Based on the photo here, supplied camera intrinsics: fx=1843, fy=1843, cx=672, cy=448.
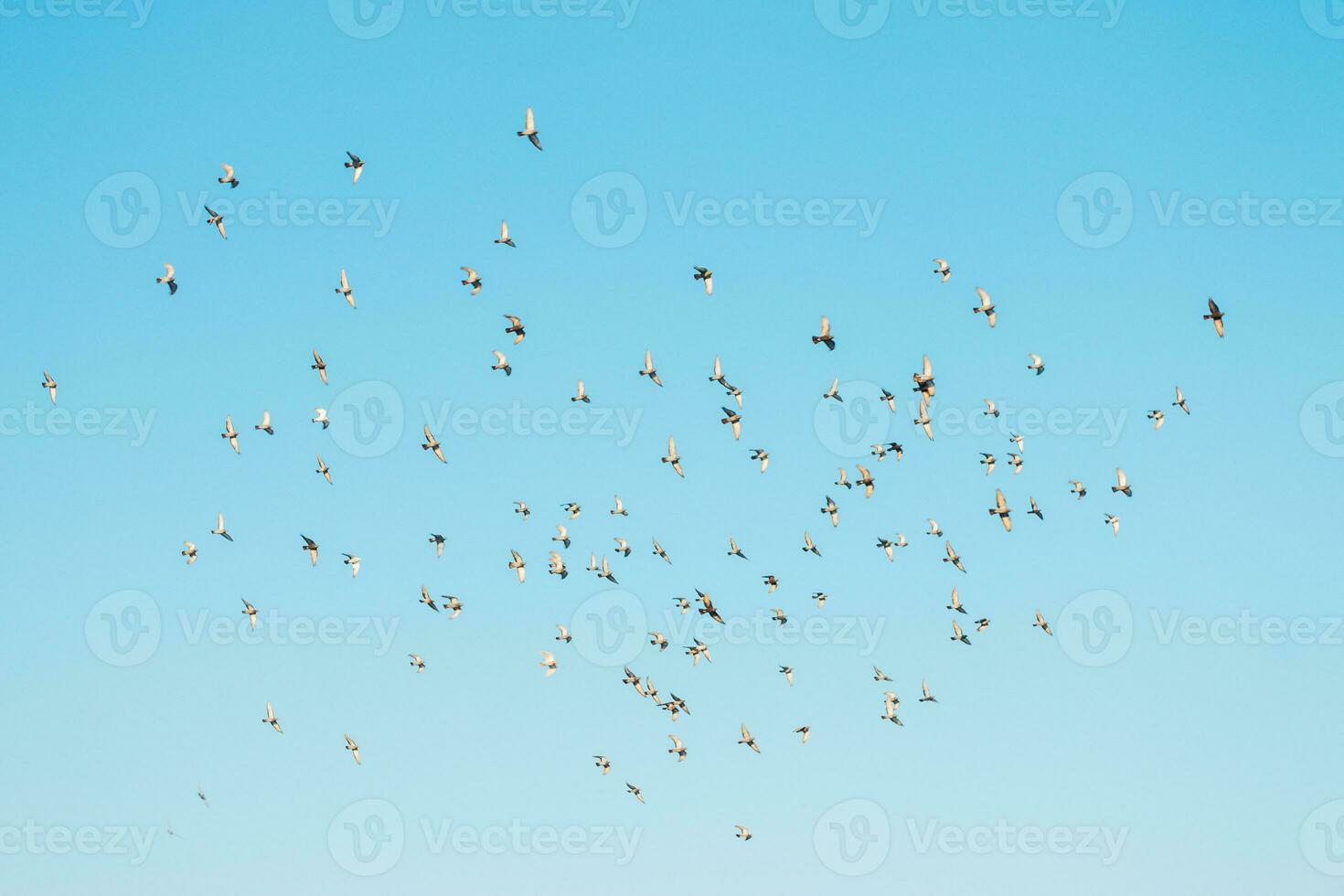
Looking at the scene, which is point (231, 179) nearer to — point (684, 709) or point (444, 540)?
point (444, 540)

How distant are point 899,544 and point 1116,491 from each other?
51.6 feet

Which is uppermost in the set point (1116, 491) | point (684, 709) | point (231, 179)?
point (231, 179)

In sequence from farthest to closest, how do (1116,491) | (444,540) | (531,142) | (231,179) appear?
(1116,491), (444,540), (231,179), (531,142)

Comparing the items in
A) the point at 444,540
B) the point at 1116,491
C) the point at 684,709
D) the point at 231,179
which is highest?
the point at 231,179

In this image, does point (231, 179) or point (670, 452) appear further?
point (670, 452)

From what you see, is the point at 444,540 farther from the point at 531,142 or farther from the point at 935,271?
the point at 935,271

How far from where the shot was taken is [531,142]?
10600 centimetres

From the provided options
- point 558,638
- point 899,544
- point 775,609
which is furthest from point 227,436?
point 899,544

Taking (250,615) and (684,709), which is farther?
(684,709)

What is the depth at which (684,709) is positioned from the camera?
133 metres

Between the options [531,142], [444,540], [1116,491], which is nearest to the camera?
[531,142]

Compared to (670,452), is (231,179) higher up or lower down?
higher up

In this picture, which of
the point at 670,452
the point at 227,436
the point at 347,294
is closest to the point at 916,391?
the point at 670,452

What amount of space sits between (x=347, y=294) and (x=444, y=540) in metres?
19.2
